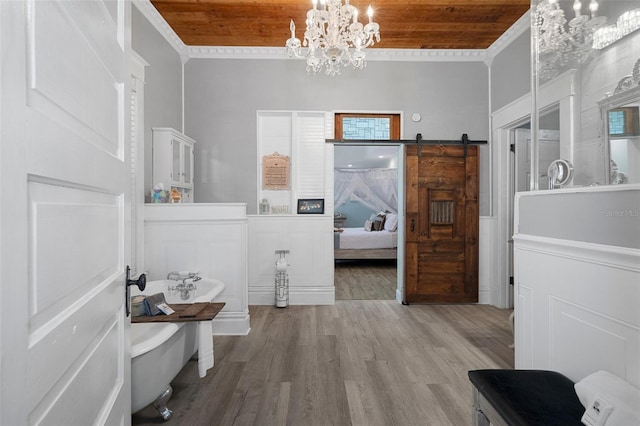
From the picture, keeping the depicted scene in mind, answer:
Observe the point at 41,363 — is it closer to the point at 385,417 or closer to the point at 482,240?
the point at 385,417

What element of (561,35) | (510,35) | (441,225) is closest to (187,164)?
(441,225)

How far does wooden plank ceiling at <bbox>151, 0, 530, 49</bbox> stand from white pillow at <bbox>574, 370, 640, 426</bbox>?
3.36 metres

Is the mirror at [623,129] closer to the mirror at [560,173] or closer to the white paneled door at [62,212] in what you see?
the mirror at [560,173]

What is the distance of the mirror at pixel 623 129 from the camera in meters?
1.17

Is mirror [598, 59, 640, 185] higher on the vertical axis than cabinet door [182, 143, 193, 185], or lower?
lower

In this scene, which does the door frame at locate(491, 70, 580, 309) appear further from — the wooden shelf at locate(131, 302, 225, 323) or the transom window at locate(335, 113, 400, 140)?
the wooden shelf at locate(131, 302, 225, 323)

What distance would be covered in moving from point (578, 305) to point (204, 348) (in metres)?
2.03

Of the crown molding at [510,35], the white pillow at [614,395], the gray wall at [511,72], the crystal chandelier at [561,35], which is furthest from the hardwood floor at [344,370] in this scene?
the crown molding at [510,35]

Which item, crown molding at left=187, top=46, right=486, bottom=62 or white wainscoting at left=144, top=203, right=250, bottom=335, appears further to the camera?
crown molding at left=187, top=46, right=486, bottom=62

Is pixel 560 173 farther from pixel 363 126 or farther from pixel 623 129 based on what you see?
pixel 363 126

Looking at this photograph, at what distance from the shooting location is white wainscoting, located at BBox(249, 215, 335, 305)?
A: 4.07 meters

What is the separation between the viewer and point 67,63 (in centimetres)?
63

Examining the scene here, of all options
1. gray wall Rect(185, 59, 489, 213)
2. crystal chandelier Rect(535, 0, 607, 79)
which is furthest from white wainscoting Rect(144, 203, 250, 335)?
crystal chandelier Rect(535, 0, 607, 79)

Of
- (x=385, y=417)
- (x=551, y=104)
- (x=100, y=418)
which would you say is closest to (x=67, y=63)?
(x=100, y=418)
